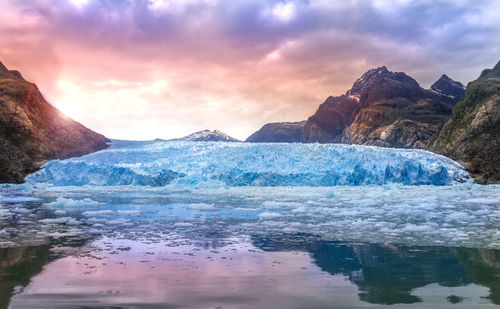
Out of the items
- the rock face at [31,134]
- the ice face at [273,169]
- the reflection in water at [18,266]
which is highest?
the rock face at [31,134]

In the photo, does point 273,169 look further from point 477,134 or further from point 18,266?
point 477,134

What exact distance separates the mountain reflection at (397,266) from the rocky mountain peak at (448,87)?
189m

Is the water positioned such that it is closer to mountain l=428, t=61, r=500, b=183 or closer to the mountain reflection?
the mountain reflection

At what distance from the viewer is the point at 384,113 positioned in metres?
130

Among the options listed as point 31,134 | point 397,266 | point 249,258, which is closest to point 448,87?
point 31,134

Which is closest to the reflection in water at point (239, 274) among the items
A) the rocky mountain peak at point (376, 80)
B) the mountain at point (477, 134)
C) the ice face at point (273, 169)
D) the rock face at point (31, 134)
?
the ice face at point (273, 169)

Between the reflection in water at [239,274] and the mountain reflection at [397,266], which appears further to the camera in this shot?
the mountain reflection at [397,266]

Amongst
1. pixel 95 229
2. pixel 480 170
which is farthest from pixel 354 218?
Result: pixel 480 170

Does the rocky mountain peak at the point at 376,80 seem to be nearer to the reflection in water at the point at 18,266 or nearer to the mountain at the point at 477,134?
the mountain at the point at 477,134

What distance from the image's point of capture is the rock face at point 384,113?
4053 inches

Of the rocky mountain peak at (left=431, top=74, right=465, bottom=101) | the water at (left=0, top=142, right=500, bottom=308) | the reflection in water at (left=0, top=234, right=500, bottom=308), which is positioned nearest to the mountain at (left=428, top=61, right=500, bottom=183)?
the water at (left=0, top=142, right=500, bottom=308)

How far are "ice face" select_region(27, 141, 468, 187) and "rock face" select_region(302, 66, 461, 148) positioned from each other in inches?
2777

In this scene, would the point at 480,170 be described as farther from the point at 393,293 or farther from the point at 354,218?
the point at 393,293

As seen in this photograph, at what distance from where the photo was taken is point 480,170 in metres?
31.9
